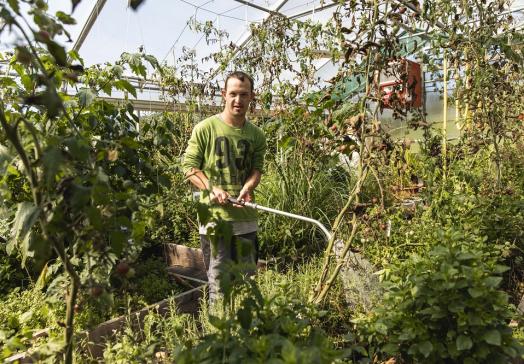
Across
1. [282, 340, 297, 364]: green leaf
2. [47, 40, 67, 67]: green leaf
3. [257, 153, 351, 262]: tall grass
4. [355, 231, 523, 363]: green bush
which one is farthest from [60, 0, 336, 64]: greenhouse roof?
[282, 340, 297, 364]: green leaf

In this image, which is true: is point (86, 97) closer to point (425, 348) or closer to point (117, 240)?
point (117, 240)

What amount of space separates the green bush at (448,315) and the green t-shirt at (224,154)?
1.00m

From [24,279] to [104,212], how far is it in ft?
7.92

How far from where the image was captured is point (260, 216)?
3.95 metres

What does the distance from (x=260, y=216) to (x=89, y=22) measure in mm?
7506

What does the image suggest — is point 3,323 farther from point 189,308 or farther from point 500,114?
point 500,114

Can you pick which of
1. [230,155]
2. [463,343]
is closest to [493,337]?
[463,343]

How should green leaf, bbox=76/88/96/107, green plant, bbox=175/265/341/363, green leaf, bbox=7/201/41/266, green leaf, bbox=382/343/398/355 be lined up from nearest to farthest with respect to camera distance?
1. green leaf, bbox=7/201/41/266
2. green plant, bbox=175/265/341/363
3. green leaf, bbox=382/343/398/355
4. green leaf, bbox=76/88/96/107

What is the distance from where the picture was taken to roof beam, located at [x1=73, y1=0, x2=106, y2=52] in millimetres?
8790

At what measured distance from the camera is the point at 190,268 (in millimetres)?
3865

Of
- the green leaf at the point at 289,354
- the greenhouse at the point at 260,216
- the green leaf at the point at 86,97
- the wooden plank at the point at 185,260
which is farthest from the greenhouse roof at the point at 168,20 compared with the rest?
the green leaf at the point at 289,354

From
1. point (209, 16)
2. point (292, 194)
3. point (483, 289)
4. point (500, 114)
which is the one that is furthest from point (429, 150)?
point (209, 16)

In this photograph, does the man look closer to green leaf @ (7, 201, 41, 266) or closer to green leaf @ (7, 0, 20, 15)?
green leaf @ (7, 201, 41, 266)

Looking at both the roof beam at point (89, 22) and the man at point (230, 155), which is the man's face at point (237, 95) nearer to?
the man at point (230, 155)
